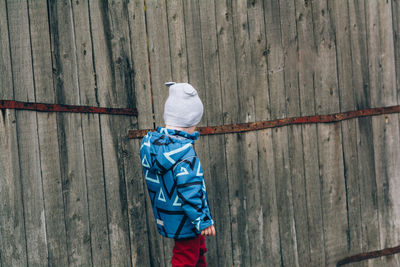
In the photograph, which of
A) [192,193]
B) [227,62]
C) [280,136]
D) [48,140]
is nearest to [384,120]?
[280,136]

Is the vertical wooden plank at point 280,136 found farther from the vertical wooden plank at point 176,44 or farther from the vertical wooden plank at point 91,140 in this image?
the vertical wooden plank at point 91,140

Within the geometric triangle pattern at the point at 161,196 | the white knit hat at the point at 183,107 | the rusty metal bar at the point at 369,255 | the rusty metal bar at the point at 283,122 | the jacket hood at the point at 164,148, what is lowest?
the rusty metal bar at the point at 369,255

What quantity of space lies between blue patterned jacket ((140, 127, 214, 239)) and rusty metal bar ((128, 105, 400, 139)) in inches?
28.2

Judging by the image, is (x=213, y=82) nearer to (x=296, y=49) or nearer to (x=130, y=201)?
(x=296, y=49)

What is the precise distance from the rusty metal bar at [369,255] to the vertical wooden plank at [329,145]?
0.21ft

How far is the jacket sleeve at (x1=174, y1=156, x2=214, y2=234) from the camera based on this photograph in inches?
105


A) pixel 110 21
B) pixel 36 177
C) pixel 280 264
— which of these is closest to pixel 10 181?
pixel 36 177

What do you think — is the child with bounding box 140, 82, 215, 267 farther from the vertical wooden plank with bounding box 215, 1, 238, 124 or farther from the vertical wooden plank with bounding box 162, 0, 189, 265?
the vertical wooden plank with bounding box 215, 1, 238, 124

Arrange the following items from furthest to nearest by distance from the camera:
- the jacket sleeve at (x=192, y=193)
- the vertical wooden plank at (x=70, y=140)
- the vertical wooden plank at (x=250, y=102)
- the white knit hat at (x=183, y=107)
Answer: the vertical wooden plank at (x=250, y=102) < the vertical wooden plank at (x=70, y=140) < the white knit hat at (x=183, y=107) < the jacket sleeve at (x=192, y=193)

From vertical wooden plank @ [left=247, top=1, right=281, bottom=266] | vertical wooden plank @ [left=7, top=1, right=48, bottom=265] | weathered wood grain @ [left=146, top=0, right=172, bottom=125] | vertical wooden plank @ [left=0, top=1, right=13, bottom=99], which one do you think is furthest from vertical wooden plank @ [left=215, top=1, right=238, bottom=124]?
vertical wooden plank @ [left=0, top=1, right=13, bottom=99]

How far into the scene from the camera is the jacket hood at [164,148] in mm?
Result: 2736

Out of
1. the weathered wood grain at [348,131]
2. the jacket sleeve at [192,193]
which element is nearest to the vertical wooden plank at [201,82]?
the jacket sleeve at [192,193]

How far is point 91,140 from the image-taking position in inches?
131

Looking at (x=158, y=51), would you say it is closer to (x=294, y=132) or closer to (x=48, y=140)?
(x=48, y=140)
